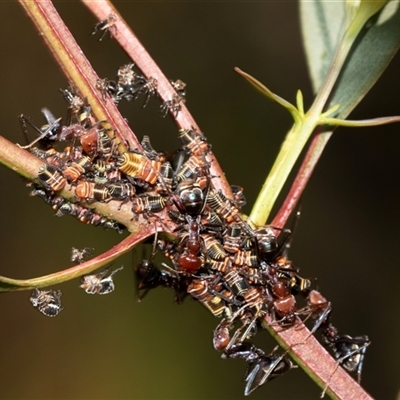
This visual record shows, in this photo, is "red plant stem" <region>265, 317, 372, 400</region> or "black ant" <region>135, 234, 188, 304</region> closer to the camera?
"red plant stem" <region>265, 317, 372, 400</region>

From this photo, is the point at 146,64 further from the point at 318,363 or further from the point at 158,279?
the point at 318,363

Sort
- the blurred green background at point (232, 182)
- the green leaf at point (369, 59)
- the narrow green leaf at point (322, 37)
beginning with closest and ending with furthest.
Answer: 1. the green leaf at point (369, 59)
2. the narrow green leaf at point (322, 37)
3. the blurred green background at point (232, 182)

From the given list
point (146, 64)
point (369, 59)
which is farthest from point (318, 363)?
point (369, 59)

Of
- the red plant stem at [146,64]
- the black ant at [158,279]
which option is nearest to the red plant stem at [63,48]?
the red plant stem at [146,64]

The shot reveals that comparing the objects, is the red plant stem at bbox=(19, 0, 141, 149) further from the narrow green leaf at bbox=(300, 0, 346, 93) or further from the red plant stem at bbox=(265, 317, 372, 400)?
the narrow green leaf at bbox=(300, 0, 346, 93)

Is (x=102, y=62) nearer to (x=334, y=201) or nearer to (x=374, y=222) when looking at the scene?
(x=334, y=201)

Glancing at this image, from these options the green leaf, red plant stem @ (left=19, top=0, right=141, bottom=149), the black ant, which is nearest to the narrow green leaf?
the green leaf

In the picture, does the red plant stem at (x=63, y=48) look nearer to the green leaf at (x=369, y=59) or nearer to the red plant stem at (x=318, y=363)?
the red plant stem at (x=318, y=363)
